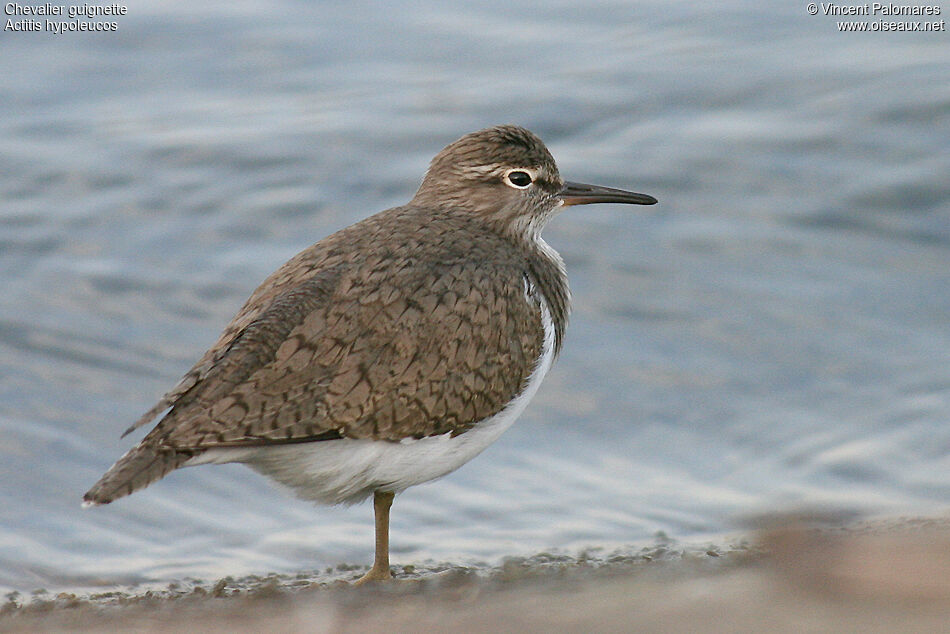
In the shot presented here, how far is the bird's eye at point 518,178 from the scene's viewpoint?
716 centimetres

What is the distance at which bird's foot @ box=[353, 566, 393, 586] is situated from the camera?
20.6 feet

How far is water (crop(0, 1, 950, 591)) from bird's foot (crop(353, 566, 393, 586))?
53 centimetres

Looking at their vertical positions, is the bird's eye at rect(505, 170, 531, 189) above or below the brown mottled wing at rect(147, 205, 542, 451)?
above

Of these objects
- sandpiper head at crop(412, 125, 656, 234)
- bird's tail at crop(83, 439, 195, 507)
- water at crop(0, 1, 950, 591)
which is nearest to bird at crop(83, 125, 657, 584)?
bird's tail at crop(83, 439, 195, 507)

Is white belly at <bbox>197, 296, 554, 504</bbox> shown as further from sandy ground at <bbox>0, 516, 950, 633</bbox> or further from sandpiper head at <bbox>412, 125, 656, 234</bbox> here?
sandpiper head at <bbox>412, 125, 656, 234</bbox>

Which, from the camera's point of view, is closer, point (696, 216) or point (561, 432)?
point (561, 432)

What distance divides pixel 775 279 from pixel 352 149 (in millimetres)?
3608

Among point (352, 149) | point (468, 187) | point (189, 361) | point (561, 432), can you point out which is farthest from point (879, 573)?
point (352, 149)

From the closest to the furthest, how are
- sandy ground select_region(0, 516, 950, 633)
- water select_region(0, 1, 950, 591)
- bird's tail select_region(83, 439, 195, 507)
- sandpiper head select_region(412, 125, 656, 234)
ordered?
sandy ground select_region(0, 516, 950, 633) < bird's tail select_region(83, 439, 195, 507) < sandpiper head select_region(412, 125, 656, 234) < water select_region(0, 1, 950, 591)

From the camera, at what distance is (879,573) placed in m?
2.93

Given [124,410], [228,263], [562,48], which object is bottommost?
[124,410]

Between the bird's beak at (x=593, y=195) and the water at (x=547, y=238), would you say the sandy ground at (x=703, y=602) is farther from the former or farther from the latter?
the bird's beak at (x=593, y=195)

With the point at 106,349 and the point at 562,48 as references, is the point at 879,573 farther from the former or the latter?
the point at 562,48

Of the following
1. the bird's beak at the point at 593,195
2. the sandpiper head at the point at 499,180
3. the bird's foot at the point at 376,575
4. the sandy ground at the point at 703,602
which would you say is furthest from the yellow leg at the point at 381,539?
the bird's beak at the point at 593,195
